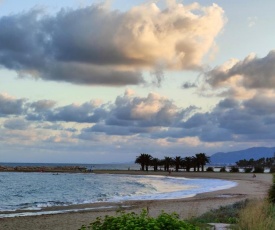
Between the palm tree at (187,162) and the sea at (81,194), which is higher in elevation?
the palm tree at (187,162)

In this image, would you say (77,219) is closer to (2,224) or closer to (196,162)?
(2,224)

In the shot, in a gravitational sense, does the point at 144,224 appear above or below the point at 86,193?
above

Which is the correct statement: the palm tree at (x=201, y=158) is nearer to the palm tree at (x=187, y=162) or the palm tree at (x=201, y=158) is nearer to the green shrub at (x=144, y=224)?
the palm tree at (x=187, y=162)

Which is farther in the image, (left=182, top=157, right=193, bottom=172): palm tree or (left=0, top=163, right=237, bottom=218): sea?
(left=182, top=157, right=193, bottom=172): palm tree

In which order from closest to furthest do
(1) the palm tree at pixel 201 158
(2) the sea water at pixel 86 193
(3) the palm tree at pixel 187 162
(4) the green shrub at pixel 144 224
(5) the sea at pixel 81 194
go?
(4) the green shrub at pixel 144 224 < (5) the sea at pixel 81 194 < (2) the sea water at pixel 86 193 < (1) the palm tree at pixel 201 158 < (3) the palm tree at pixel 187 162

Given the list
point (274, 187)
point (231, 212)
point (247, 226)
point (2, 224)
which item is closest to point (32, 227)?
point (2, 224)

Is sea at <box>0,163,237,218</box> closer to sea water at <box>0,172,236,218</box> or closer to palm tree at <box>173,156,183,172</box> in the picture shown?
sea water at <box>0,172,236,218</box>

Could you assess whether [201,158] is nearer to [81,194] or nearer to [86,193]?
[86,193]

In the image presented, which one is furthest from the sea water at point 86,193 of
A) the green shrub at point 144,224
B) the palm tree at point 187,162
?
the palm tree at point 187,162

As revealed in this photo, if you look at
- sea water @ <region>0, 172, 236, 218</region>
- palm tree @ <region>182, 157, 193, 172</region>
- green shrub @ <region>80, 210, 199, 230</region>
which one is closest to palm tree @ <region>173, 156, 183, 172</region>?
palm tree @ <region>182, 157, 193, 172</region>

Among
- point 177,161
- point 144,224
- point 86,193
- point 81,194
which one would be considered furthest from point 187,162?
point 144,224

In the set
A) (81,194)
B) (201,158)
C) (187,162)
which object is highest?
(201,158)

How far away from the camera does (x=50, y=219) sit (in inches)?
1022

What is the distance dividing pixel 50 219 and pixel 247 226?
16.3m
